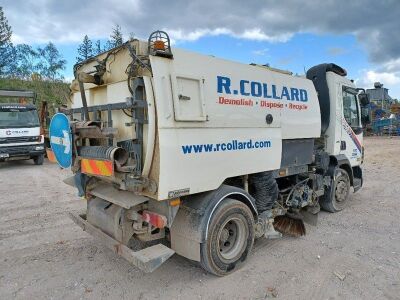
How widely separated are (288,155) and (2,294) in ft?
13.5

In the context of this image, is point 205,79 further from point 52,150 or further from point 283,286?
point 283,286

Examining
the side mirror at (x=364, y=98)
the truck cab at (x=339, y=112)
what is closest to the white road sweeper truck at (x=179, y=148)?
the truck cab at (x=339, y=112)

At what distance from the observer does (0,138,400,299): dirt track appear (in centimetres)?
369

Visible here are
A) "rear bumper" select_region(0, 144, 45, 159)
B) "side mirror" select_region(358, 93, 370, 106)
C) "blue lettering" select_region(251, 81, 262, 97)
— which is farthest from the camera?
"rear bumper" select_region(0, 144, 45, 159)

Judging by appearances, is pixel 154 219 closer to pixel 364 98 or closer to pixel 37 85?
pixel 364 98

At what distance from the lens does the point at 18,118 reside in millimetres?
12984

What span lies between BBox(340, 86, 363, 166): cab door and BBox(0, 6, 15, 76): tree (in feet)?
112

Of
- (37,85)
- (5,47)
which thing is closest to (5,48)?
(5,47)

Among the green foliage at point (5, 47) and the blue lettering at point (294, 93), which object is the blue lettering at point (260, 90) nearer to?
the blue lettering at point (294, 93)

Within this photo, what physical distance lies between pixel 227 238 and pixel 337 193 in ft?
11.3

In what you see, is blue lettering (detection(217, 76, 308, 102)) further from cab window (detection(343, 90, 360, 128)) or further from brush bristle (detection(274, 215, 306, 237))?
brush bristle (detection(274, 215, 306, 237))

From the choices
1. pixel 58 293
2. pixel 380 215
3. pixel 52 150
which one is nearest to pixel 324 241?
pixel 380 215

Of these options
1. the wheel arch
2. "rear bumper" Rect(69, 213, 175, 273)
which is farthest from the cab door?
"rear bumper" Rect(69, 213, 175, 273)

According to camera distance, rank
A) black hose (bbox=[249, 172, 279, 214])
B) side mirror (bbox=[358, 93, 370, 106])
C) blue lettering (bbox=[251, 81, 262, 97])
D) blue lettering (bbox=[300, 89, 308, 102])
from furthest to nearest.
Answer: side mirror (bbox=[358, 93, 370, 106]), blue lettering (bbox=[300, 89, 308, 102]), black hose (bbox=[249, 172, 279, 214]), blue lettering (bbox=[251, 81, 262, 97])
